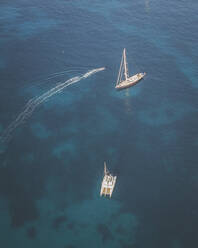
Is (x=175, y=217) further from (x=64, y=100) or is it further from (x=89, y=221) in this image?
(x=64, y=100)

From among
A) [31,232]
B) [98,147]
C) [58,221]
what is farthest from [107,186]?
[31,232]

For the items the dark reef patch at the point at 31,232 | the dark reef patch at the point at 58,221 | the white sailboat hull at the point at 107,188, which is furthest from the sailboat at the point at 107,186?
the dark reef patch at the point at 31,232

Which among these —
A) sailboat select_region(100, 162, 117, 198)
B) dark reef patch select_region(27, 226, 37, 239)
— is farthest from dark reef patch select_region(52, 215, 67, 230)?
sailboat select_region(100, 162, 117, 198)

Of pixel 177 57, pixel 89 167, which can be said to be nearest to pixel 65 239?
pixel 89 167

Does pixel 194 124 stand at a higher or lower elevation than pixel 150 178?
higher

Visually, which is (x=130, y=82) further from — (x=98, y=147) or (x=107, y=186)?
(x=107, y=186)

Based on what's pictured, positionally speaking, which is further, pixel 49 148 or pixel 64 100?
pixel 64 100

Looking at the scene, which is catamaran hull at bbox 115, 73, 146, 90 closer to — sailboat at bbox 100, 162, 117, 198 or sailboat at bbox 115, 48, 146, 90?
sailboat at bbox 115, 48, 146, 90

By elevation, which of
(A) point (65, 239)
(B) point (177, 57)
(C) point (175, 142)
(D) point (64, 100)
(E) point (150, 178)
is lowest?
(A) point (65, 239)
